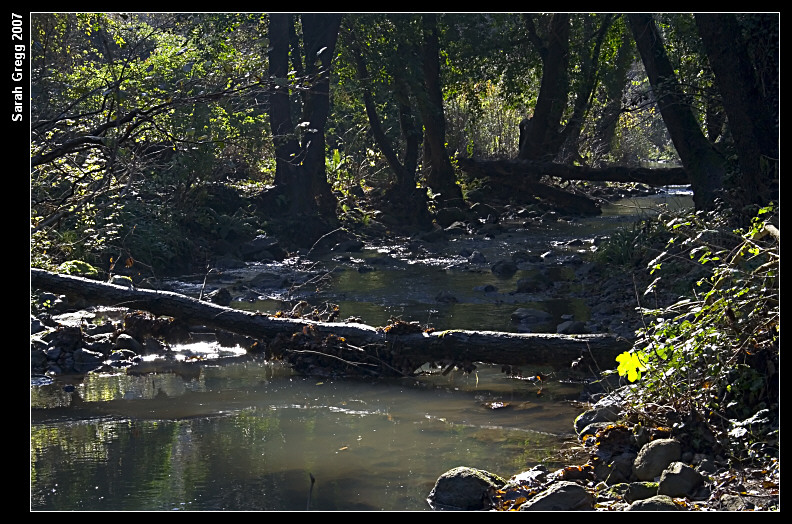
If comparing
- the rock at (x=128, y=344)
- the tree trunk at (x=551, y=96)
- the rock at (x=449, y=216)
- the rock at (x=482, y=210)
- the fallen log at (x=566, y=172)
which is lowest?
the rock at (x=128, y=344)

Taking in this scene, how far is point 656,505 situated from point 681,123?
9.73 m

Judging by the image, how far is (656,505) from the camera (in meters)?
4.67

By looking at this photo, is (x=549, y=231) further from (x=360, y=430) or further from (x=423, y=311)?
(x=360, y=430)

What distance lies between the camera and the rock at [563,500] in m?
4.87

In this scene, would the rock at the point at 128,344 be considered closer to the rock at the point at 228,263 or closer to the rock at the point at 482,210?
the rock at the point at 228,263

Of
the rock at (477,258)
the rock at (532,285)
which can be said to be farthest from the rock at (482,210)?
the rock at (532,285)

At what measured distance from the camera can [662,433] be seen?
5.69m

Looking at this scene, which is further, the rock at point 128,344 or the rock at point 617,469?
the rock at point 128,344

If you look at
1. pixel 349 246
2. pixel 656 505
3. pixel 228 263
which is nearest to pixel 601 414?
pixel 656 505

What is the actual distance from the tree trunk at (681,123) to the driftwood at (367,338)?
5.82 m

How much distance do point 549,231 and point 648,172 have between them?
295 centimetres

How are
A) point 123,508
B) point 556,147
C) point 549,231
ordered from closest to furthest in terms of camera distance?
point 123,508 < point 549,231 < point 556,147

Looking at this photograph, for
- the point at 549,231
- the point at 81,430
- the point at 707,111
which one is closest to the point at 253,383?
the point at 81,430

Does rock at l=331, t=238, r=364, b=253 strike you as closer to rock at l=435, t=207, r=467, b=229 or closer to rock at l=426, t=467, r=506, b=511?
rock at l=435, t=207, r=467, b=229
